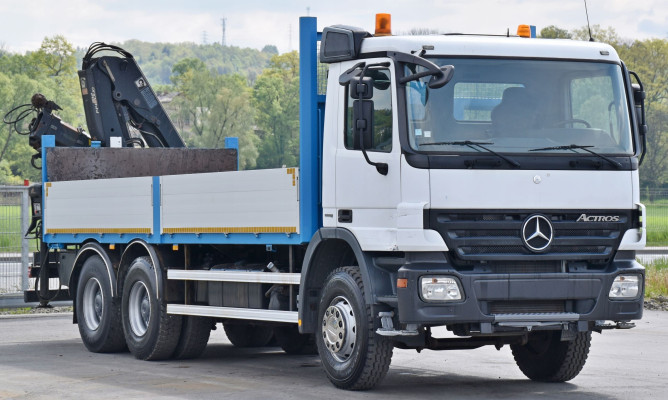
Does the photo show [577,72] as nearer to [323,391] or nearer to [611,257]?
[611,257]

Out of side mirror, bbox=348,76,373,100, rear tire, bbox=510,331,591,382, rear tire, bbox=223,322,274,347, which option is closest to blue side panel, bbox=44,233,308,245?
rear tire, bbox=223,322,274,347

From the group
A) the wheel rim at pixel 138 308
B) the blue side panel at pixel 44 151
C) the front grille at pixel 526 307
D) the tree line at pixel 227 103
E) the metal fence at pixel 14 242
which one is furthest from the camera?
the tree line at pixel 227 103

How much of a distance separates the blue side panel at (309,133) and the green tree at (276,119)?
107m

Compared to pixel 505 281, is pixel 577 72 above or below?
above

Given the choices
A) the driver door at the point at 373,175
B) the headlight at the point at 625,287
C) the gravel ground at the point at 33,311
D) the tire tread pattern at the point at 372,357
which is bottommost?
the gravel ground at the point at 33,311

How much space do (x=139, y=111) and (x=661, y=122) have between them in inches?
3784

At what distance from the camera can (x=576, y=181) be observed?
412 inches

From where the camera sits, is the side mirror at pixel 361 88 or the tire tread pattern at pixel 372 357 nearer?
the side mirror at pixel 361 88

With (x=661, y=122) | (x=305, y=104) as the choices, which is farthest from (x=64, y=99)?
(x=305, y=104)

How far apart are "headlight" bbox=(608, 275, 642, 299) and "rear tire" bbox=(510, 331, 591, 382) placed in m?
0.79

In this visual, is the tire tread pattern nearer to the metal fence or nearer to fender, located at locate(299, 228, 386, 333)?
fender, located at locate(299, 228, 386, 333)

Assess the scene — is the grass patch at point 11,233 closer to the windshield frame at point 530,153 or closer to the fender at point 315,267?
the fender at point 315,267

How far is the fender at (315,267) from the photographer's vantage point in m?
10.5

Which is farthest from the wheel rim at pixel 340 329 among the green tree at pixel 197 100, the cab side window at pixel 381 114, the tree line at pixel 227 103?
the green tree at pixel 197 100
